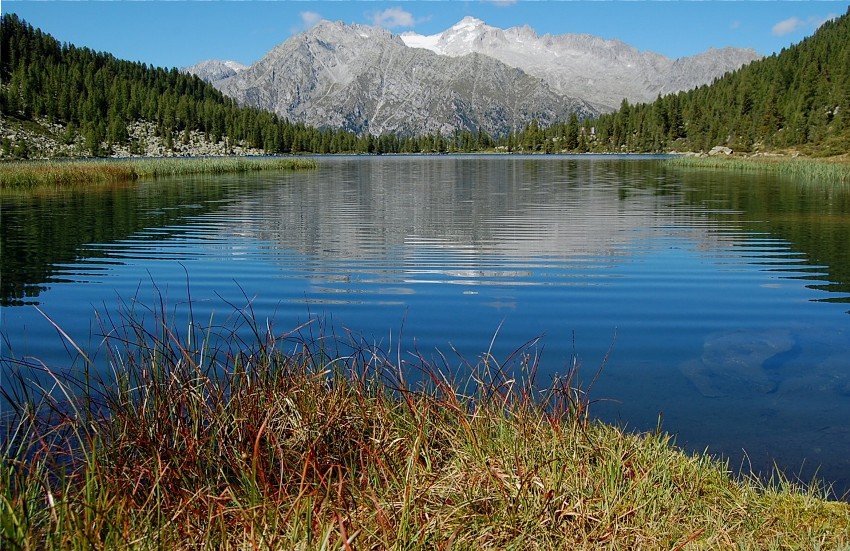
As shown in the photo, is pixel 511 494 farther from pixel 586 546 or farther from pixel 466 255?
pixel 466 255

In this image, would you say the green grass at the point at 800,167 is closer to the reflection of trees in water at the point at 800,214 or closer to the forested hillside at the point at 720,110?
the reflection of trees in water at the point at 800,214

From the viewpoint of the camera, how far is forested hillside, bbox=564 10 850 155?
12038 centimetres

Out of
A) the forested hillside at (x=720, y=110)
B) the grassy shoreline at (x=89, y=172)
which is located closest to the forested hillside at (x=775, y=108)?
the forested hillside at (x=720, y=110)

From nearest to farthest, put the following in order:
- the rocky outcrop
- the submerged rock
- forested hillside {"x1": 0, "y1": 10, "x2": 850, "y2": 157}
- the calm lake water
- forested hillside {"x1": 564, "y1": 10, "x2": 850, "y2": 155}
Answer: the calm lake water, the submerged rock, forested hillside {"x1": 564, "y1": 10, "x2": 850, "y2": 155}, forested hillside {"x1": 0, "y1": 10, "x2": 850, "y2": 157}, the rocky outcrop

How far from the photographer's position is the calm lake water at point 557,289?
9.04 metres

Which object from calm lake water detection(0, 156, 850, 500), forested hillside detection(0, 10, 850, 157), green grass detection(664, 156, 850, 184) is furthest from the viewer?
forested hillside detection(0, 10, 850, 157)

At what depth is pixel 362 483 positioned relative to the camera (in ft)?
18.8

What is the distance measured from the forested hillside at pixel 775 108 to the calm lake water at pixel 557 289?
86.3 metres

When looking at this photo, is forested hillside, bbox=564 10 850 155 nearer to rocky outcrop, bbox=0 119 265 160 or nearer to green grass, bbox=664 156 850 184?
green grass, bbox=664 156 850 184

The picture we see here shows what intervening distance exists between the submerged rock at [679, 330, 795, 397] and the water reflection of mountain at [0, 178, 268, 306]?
44.7 ft

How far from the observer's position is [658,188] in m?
49.7

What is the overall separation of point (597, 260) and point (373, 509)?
15.6m

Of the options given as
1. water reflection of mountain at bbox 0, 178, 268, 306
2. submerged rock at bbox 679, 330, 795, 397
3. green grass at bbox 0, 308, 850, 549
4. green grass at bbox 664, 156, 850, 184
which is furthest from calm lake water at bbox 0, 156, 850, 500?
green grass at bbox 664, 156, 850, 184

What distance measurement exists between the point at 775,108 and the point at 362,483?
15441 centimetres
